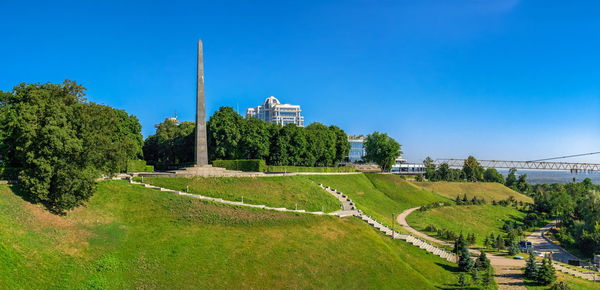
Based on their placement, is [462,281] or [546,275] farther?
[546,275]

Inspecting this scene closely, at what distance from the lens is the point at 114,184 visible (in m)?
47.6

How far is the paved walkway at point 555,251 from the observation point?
5078 cm

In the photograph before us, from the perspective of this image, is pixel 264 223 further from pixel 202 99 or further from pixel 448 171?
pixel 448 171

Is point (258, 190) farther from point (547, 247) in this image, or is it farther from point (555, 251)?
point (547, 247)

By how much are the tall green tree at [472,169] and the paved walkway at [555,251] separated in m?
59.6

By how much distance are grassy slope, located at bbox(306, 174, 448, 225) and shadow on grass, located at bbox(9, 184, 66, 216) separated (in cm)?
4703

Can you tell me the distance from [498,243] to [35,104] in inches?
2452

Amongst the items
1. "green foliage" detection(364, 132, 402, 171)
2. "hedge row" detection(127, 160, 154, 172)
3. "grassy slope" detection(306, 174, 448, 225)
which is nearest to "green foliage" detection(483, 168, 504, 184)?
"green foliage" detection(364, 132, 402, 171)

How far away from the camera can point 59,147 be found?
37281 mm

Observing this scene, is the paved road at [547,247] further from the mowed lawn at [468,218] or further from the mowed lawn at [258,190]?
the mowed lawn at [258,190]

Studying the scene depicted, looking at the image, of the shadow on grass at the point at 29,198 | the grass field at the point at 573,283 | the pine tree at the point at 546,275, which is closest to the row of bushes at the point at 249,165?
the shadow on grass at the point at 29,198

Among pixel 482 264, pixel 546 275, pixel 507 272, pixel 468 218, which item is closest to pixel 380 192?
pixel 468 218

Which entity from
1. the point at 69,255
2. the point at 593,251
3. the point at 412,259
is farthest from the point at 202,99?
the point at 593,251

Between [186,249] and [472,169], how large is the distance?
139 m
